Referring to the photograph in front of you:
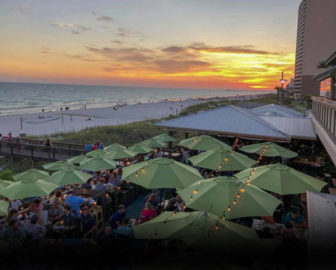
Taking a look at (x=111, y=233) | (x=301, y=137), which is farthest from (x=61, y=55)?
(x=111, y=233)

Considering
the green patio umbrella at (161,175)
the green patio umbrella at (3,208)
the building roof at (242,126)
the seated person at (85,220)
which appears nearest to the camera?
the seated person at (85,220)

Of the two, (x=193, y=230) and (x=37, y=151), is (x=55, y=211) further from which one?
(x=37, y=151)

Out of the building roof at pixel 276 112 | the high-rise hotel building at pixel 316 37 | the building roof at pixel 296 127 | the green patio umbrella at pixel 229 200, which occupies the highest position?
the high-rise hotel building at pixel 316 37

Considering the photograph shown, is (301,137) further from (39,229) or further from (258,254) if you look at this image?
(258,254)

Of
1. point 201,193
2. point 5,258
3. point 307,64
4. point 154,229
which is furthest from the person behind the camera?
point 307,64

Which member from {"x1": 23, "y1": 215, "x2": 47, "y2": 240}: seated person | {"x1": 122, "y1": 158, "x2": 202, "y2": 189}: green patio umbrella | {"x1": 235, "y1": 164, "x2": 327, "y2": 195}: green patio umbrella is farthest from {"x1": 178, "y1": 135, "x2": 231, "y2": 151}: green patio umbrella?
{"x1": 23, "y1": 215, "x2": 47, "y2": 240}: seated person

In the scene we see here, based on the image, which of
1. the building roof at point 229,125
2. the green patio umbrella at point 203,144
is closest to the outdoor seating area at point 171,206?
the green patio umbrella at point 203,144

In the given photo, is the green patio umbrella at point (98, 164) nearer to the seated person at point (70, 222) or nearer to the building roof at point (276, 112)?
the seated person at point (70, 222)
